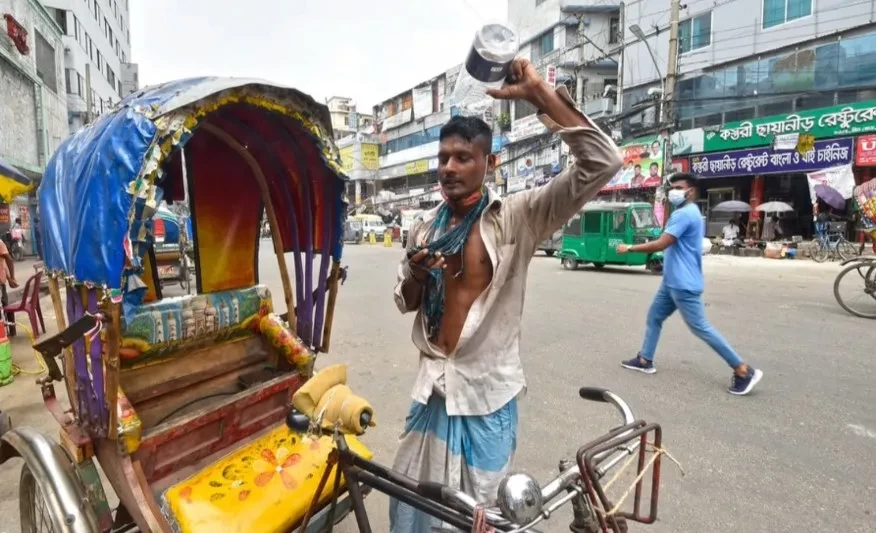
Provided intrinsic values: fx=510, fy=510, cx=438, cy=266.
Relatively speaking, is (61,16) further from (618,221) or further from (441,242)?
(441,242)

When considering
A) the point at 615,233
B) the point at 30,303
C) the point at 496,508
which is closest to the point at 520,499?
the point at 496,508

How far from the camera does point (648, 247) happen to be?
4.19 meters

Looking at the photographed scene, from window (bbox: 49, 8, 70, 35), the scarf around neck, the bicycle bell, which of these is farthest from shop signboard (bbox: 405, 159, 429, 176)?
the bicycle bell

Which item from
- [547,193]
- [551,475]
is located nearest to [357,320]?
[551,475]

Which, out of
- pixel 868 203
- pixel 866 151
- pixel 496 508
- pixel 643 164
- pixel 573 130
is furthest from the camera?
pixel 643 164

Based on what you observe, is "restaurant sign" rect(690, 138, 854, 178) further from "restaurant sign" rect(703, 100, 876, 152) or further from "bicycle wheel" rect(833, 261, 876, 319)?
"bicycle wheel" rect(833, 261, 876, 319)

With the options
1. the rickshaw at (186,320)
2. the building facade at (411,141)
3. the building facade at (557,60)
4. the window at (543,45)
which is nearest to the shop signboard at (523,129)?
the building facade at (557,60)

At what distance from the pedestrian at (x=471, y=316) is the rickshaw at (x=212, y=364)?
280 mm

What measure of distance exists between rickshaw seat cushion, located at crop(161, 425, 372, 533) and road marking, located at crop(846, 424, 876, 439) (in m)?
3.18

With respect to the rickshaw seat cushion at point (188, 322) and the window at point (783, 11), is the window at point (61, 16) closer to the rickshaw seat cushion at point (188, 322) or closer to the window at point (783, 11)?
the window at point (783, 11)

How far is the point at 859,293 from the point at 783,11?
13.4 meters

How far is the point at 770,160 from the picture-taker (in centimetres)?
1680

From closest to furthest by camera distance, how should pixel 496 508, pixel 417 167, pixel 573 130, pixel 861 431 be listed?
pixel 496 508 → pixel 573 130 → pixel 861 431 → pixel 417 167

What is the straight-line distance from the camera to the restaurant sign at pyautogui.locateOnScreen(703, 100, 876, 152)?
14.7 metres
